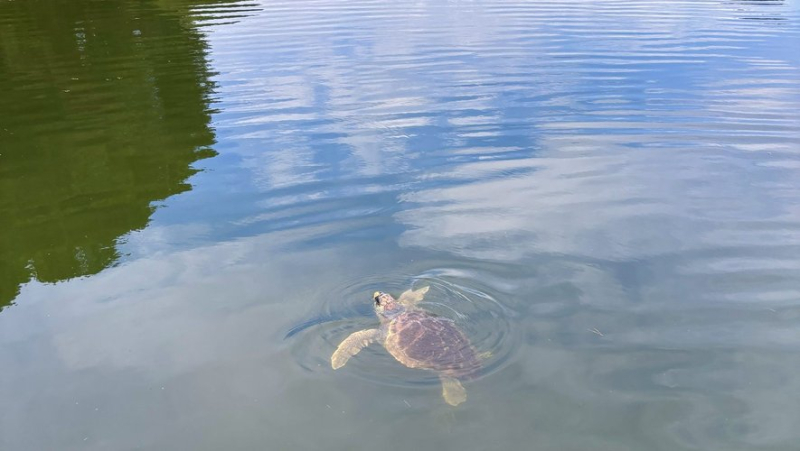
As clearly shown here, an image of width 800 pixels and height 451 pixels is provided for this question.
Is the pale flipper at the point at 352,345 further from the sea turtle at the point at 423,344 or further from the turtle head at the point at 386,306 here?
the turtle head at the point at 386,306

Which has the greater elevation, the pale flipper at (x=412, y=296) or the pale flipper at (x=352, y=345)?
the pale flipper at (x=412, y=296)

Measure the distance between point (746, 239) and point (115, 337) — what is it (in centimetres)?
605

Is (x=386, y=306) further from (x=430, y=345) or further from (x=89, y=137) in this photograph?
(x=89, y=137)

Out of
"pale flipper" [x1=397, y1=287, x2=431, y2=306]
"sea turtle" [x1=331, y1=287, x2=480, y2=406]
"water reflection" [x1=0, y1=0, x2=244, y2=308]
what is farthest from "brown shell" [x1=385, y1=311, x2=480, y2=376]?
"water reflection" [x1=0, y1=0, x2=244, y2=308]

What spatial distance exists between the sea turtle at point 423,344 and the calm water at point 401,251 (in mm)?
105

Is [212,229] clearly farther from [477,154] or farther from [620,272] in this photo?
[620,272]

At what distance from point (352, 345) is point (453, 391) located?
0.90 meters

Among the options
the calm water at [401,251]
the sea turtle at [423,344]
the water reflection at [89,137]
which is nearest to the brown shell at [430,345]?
the sea turtle at [423,344]

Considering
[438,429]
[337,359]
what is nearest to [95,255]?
[337,359]

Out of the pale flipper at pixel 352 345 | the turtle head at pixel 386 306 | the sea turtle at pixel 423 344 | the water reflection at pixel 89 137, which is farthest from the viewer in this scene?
the water reflection at pixel 89 137

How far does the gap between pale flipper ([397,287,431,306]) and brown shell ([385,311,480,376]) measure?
0.37 meters

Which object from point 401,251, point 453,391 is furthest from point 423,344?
point 401,251

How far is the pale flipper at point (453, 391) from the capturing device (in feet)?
13.7

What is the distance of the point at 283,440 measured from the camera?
410 cm
